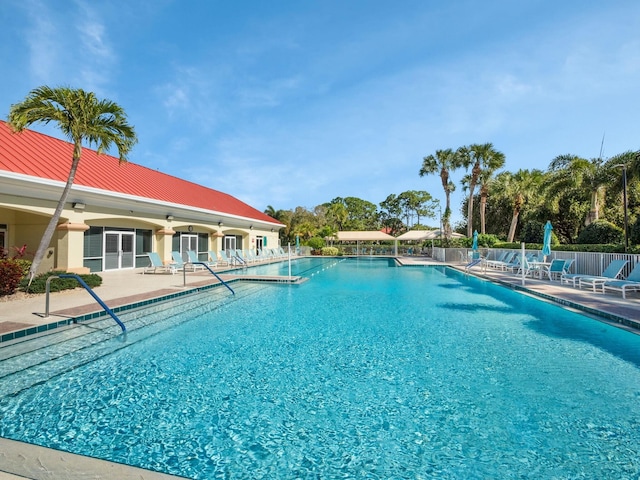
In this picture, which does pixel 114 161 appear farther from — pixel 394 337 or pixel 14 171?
pixel 394 337

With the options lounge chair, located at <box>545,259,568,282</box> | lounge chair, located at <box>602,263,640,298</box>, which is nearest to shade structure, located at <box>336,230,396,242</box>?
lounge chair, located at <box>545,259,568,282</box>

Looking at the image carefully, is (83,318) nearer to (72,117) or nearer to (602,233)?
(72,117)

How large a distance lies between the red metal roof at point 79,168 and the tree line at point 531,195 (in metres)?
18.1

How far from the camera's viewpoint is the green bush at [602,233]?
54.6ft

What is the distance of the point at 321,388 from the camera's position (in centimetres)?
416

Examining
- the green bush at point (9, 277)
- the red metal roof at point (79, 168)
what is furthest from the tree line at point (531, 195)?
the green bush at point (9, 277)

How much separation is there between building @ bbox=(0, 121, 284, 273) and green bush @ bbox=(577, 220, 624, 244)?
68.8 ft

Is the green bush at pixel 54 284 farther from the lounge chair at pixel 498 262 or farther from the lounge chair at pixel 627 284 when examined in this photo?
the lounge chair at pixel 498 262

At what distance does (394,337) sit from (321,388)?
2.59m

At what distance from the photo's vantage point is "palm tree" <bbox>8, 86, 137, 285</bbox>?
915 cm

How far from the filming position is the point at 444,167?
107 ft

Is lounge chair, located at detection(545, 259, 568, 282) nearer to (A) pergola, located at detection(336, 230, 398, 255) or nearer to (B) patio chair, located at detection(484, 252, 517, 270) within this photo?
(B) patio chair, located at detection(484, 252, 517, 270)

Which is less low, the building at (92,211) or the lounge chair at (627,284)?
the building at (92,211)

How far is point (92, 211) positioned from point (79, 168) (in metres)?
2.33
